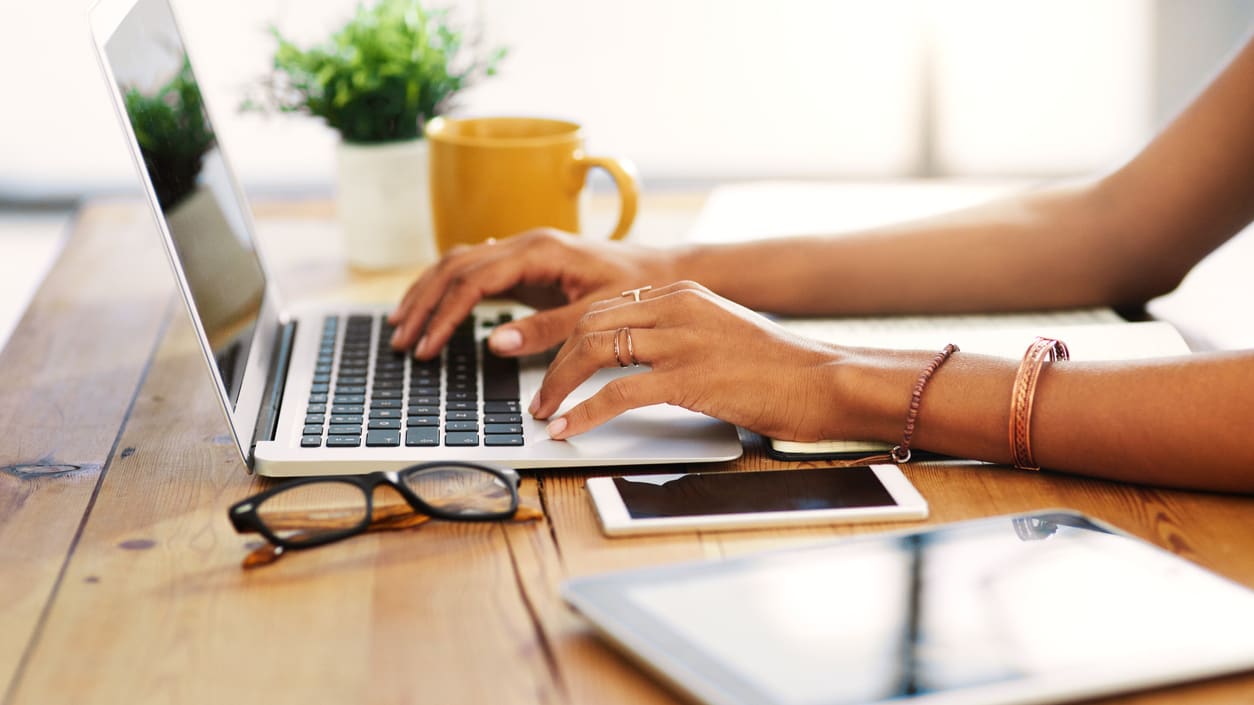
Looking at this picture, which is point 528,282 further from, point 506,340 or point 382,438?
point 382,438

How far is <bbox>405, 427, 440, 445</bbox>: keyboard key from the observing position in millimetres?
818

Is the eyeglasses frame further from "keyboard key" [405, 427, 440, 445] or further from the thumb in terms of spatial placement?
the thumb

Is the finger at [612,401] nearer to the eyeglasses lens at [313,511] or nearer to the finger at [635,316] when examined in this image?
the finger at [635,316]

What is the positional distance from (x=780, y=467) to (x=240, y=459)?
36 centimetres

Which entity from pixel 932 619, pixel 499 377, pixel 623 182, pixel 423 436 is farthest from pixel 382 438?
pixel 623 182

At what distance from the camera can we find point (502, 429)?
0.84 meters

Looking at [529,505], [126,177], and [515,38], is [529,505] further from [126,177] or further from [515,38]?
[126,177]

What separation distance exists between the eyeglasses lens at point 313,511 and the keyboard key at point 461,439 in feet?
0.36

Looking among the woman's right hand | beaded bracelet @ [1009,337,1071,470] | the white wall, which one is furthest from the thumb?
the white wall

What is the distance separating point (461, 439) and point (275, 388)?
7.4 inches

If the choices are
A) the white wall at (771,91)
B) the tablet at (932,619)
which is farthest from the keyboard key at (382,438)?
the white wall at (771,91)

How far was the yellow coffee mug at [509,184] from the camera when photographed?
3.99ft

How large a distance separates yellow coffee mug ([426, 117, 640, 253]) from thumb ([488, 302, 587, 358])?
0.27 metres

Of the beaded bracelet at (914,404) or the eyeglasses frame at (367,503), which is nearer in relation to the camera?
the eyeglasses frame at (367,503)
